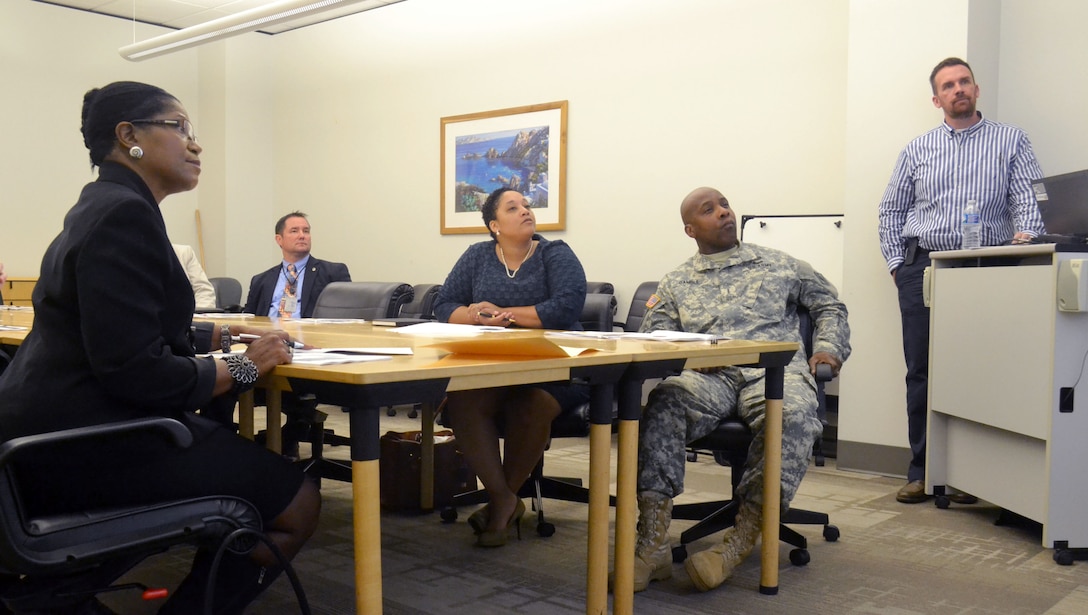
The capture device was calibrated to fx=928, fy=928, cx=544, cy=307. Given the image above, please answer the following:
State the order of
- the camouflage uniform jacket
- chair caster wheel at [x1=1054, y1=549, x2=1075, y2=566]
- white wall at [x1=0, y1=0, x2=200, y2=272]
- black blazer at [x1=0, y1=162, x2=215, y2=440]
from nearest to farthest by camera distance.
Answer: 1. black blazer at [x1=0, y1=162, x2=215, y2=440]
2. chair caster wheel at [x1=1054, y1=549, x2=1075, y2=566]
3. the camouflage uniform jacket
4. white wall at [x1=0, y1=0, x2=200, y2=272]

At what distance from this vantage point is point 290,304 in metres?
4.46

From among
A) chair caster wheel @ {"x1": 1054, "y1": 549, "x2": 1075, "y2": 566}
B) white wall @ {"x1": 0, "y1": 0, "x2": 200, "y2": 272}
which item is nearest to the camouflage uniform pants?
chair caster wheel @ {"x1": 1054, "y1": 549, "x2": 1075, "y2": 566}

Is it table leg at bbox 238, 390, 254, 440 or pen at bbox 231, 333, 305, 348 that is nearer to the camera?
pen at bbox 231, 333, 305, 348

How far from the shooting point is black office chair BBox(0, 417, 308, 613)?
1397mm

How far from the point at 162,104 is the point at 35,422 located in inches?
24.8

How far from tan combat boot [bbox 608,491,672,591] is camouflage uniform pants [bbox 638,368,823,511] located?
0.03m

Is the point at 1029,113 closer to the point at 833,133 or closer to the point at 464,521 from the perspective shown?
the point at 833,133

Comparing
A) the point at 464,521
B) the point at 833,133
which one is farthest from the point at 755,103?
the point at 464,521

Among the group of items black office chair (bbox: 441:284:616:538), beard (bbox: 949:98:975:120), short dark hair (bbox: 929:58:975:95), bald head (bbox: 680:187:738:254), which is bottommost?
black office chair (bbox: 441:284:616:538)

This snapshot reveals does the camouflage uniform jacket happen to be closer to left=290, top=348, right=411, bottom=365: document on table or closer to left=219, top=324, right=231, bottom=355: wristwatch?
left=290, top=348, right=411, bottom=365: document on table

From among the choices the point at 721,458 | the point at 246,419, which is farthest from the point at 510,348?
the point at 721,458

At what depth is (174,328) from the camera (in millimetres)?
1665

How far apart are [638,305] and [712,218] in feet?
7.30

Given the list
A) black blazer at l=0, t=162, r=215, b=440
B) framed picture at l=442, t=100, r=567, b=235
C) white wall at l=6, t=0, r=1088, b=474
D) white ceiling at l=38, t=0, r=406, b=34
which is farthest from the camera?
white ceiling at l=38, t=0, r=406, b=34
